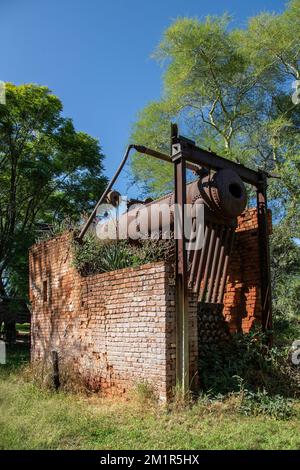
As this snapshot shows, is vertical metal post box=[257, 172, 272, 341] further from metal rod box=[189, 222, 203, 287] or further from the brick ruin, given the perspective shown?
metal rod box=[189, 222, 203, 287]

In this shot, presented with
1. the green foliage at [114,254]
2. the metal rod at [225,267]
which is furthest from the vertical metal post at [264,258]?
the green foliage at [114,254]

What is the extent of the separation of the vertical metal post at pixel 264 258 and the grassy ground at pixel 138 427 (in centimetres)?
235

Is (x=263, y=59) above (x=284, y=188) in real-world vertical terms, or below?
above

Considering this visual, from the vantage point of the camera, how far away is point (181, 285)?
246 inches

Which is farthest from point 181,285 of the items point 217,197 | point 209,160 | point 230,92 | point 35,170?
point 230,92

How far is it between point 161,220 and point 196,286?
181 cm

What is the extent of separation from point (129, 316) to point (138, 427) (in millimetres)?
1978

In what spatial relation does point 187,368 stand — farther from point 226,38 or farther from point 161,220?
point 226,38

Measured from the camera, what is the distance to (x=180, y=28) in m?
18.7

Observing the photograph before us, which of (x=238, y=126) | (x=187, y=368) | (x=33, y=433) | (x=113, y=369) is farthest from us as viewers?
(x=238, y=126)

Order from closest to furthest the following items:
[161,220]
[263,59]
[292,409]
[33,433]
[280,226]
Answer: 1. [33,433]
2. [292,409]
3. [161,220]
4. [280,226]
5. [263,59]

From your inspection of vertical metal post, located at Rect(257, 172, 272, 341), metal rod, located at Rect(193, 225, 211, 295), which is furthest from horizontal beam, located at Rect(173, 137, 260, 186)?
metal rod, located at Rect(193, 225, 211, 295)

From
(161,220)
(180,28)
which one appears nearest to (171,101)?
(180,28)

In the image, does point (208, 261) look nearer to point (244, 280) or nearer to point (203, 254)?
point (203, 254)
